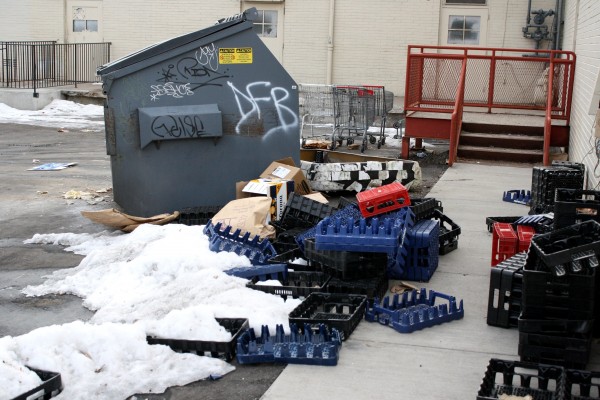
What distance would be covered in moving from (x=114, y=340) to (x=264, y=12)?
767 inches

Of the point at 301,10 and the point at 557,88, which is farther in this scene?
the point at 301,10

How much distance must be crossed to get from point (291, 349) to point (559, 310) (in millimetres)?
1680

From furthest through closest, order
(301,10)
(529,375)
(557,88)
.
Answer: (301,10)
(557,88)
(529,375)

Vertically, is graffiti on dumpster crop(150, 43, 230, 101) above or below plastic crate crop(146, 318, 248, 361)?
above

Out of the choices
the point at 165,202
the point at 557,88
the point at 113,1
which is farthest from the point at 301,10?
the point at 165,202

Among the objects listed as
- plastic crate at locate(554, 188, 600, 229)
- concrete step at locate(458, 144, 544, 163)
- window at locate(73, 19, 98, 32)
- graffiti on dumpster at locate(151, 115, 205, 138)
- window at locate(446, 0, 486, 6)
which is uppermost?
window at locate(446, 0, 486, 6)

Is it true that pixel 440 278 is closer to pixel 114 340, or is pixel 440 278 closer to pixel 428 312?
pixel 428 312

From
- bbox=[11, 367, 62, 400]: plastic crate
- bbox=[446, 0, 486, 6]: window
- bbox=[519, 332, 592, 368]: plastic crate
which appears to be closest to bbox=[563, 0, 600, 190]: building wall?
bbox=[519, 332, 592, 368]: plastic crate

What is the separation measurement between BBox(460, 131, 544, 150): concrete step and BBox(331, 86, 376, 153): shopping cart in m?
2.16

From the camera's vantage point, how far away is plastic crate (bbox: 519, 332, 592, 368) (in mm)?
5137

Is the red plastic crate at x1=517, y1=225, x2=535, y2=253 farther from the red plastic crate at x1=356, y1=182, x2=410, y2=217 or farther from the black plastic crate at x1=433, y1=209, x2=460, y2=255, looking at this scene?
the red plastic crate at x1=356, y1=182, x2=410, y2=217

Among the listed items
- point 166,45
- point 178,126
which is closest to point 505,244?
point 178,126

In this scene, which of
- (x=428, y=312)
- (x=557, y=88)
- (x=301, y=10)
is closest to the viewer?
(x=428, y=312)

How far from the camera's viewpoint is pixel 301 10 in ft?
76.8
